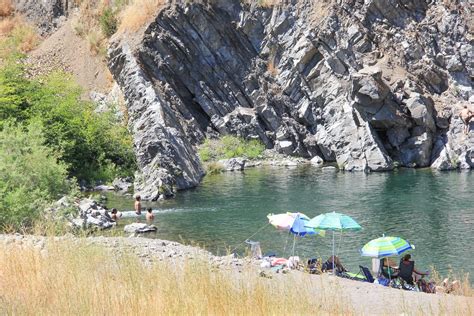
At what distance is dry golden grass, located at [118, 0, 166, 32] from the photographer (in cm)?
Answer: 6629

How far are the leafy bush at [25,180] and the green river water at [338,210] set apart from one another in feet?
14.5

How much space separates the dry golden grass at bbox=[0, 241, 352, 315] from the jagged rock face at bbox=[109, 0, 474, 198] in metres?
49.0

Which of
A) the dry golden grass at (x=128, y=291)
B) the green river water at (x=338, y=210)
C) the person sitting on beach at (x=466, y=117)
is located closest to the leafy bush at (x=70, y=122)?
the green river water at (x=338, y=210)

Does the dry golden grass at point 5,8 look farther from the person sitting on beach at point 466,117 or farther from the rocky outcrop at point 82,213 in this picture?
the person sitting on beach at point 466,117

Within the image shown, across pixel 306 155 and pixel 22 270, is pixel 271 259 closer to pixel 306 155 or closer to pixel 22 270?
pixel 22 270

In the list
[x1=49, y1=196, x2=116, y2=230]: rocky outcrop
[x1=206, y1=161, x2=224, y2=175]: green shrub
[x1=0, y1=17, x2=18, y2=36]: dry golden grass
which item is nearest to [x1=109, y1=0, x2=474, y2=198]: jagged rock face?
[x1=206, y1=161, x2=224, y2=175]: green shrub

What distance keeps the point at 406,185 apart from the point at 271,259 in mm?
25059

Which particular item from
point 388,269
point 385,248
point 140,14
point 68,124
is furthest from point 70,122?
point 388,269

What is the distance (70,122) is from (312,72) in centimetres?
2939

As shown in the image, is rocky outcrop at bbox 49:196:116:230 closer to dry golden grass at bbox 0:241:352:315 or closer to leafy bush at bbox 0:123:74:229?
leafy bush at bbox 0:123:74:229

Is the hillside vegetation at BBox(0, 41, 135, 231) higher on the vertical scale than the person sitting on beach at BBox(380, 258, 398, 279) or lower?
higher

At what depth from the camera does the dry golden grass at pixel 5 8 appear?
282 ft

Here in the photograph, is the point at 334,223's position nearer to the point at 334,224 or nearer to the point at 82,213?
the point at 334,224

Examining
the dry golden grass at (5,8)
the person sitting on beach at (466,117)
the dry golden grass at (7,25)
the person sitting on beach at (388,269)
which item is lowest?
the person sitting on beach at (388,269)
